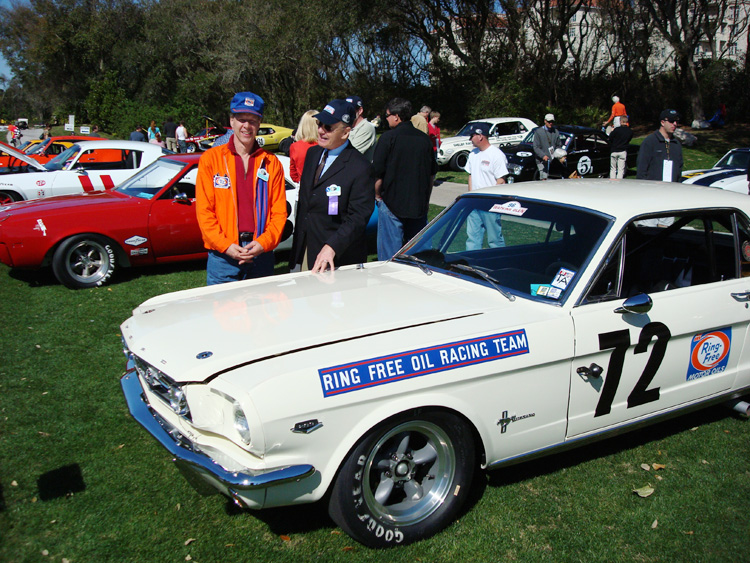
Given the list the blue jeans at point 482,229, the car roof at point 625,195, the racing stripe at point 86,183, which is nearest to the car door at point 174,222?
the racing stripe at point 86,183

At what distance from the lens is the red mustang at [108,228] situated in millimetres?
7102

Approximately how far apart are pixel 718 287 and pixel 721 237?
0.52 m

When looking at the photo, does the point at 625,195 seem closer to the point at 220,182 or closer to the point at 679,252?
the point at 679,252

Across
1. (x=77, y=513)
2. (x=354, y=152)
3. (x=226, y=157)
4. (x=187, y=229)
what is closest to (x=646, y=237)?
(x=354, y=152)

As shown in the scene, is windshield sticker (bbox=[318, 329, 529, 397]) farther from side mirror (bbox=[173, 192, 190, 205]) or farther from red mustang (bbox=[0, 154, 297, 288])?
side mirror (bbox=[173, 192, 190, 205])

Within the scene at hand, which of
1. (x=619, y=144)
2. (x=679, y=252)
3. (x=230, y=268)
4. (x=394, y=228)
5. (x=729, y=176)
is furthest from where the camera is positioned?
(x=619, y=144)

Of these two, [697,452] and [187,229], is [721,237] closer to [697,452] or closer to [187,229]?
[697,452]

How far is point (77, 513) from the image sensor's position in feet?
10.6

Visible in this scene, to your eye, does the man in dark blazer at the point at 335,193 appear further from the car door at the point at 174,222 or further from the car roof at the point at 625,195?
the car door at the point at 174,222

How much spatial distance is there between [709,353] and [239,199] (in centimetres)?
309

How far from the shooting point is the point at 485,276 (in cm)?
367

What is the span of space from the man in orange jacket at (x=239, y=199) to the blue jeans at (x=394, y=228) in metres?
1.95

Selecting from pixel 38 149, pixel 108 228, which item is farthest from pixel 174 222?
pixel 38 149

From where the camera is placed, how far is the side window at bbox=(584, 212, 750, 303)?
3.83 m
